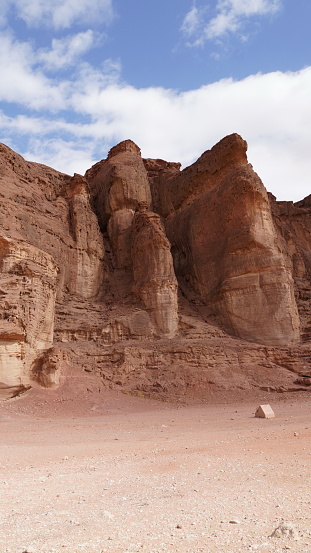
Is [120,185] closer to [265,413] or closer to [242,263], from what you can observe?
[242,263]

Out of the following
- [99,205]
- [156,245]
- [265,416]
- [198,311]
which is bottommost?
[265,416]

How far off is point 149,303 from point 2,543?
2596 centimetres

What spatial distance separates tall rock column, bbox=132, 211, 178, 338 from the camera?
1143 inches

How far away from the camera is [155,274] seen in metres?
30.3

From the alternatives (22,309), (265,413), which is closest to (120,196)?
(22,309)

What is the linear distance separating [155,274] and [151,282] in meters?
0.73

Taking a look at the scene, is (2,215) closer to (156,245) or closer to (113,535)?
(156,245)

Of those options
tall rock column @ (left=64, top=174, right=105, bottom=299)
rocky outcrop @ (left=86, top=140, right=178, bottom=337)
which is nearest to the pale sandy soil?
rocky outcrop @ (left=86, top=140, right=178, bottom=337)

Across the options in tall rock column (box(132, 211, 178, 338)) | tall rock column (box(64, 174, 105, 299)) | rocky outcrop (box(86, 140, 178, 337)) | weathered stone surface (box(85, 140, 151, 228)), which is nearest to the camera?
tall rock column (box(132, 211, 178, 338))

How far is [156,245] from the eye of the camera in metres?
31.4

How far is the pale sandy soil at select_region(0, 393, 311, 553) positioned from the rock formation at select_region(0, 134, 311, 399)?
10.9m

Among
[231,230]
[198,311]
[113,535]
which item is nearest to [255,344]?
[198,311]

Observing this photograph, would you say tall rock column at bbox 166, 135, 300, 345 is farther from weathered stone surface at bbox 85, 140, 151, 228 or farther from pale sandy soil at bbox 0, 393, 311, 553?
pale sandy soil at bbox 0, 393, 311, 553

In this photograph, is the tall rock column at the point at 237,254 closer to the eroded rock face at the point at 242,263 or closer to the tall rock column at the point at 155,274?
the eroded rock face at the point at 242,263
